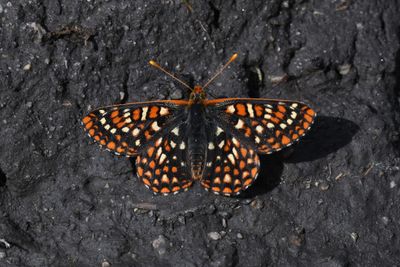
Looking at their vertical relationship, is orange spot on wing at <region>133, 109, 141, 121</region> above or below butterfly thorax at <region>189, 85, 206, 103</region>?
below

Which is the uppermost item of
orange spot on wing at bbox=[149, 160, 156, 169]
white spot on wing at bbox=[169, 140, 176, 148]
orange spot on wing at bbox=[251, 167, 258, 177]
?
white spot on wing at bbox=[169, 140, 176, 148]

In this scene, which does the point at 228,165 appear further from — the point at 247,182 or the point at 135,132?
the point at 135,132

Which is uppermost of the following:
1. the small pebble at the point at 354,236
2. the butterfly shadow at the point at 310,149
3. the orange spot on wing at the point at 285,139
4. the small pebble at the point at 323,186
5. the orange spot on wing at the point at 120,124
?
the orange spot on wing at the point at 285,139

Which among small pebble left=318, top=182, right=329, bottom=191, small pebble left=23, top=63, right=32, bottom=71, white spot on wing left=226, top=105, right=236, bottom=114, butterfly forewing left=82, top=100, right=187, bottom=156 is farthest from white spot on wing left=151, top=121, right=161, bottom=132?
small pebble left=318, top=182, right=329, bottom=191

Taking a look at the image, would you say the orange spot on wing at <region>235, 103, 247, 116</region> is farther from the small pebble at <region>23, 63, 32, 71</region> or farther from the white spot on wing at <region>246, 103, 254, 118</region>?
the small pebble at <region>23, 63, 32, 71</region>

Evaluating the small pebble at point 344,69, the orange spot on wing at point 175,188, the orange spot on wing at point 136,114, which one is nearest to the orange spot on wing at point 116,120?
the orange spot on wing at point 136,114

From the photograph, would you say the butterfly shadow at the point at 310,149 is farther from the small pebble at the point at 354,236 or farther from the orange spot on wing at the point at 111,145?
the orange spot on wing at the point at 111,145

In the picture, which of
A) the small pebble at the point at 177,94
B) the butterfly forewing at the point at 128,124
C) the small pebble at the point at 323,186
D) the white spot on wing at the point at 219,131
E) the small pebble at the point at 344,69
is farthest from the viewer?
the small pebble at the point at 344,69
